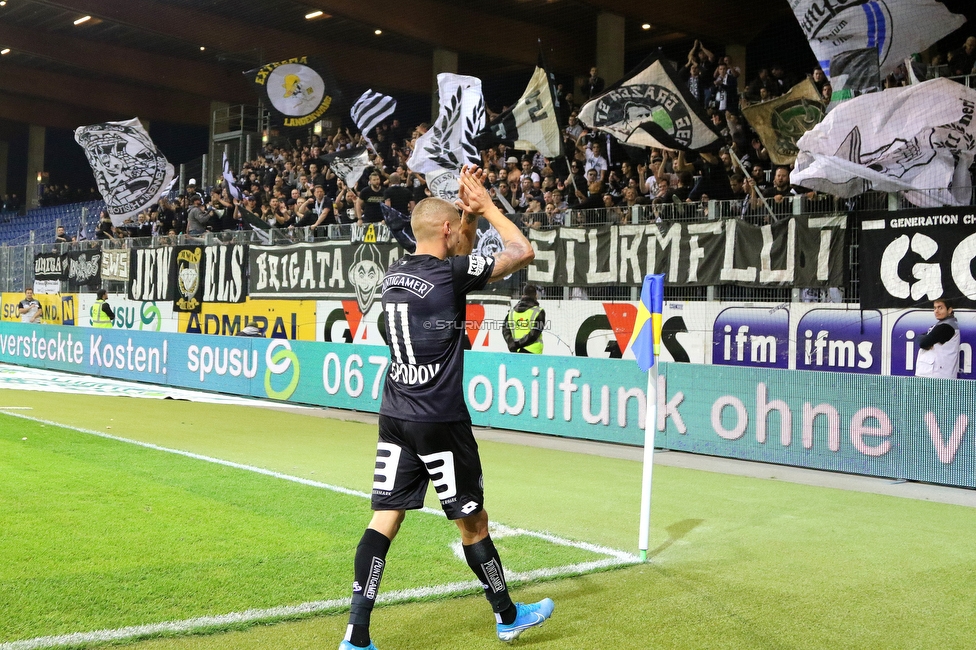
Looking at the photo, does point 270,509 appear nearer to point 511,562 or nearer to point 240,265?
point 511,562

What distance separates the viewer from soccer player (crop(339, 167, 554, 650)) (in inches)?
171

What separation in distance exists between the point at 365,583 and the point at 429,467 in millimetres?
578

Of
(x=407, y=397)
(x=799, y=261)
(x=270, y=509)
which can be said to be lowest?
(x=270, y=509)

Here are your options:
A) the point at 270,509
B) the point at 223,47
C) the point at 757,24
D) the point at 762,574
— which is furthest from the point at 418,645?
the point at 223,47

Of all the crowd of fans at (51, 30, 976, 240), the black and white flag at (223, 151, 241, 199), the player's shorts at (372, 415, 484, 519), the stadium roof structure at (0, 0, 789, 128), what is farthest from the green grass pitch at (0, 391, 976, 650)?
the black and white flag at (223, 151, 241, 199)

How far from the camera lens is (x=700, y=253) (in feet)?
44.1

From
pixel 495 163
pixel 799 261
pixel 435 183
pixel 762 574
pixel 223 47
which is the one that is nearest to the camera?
pixel 762 574

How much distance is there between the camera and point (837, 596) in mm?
5457

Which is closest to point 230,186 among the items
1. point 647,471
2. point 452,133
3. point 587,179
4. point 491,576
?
point 452,133

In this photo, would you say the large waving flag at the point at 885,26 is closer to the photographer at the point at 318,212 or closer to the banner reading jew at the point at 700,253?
the banner reading jew at the point at 700,253

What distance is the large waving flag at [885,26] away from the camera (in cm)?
1199

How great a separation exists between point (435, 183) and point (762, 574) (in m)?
11.9

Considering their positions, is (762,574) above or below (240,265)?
below

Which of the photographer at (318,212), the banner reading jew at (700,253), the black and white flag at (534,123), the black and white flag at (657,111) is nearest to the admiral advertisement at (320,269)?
the photographer at (318,212)
